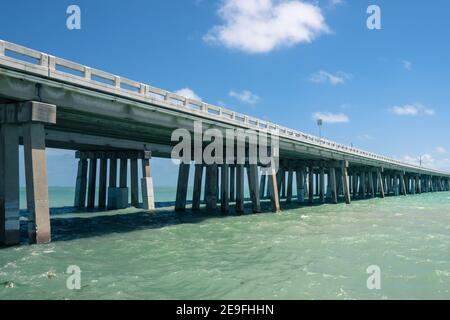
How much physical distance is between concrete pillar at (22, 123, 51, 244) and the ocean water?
0.74 metres

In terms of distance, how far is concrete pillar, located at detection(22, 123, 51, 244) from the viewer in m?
15.6

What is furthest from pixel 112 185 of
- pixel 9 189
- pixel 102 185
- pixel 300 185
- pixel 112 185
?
pixel 300 185

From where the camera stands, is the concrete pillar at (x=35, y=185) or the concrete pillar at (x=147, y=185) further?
the concrete pillar at (x=147, y=185)

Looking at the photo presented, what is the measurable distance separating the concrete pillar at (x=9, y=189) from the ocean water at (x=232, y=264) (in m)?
1.03

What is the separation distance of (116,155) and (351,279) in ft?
111

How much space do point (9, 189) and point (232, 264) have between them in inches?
392

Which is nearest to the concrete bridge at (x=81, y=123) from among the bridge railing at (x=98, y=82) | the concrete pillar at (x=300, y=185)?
the bridge railing at (x=98, y=82)

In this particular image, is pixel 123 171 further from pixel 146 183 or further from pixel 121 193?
pixel 146 183

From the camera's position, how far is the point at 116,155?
4072 centimetres

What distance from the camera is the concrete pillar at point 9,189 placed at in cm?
1588

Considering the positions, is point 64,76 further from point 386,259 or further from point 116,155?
point 116,155

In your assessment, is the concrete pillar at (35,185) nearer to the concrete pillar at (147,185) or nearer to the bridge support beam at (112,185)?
the concrete pillar at (147,185)

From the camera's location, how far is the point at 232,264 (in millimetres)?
12617
